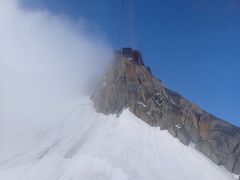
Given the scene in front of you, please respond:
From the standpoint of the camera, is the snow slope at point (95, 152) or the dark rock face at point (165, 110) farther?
the dark rock face at point (165, 110)

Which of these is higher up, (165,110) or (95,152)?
(165,110)

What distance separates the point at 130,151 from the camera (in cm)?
8500

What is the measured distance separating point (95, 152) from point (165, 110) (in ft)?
79.9

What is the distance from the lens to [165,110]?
102375mm

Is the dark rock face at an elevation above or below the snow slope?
above

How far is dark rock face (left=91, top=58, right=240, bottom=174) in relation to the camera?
98.9 m

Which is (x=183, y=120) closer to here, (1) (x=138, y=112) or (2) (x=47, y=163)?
(1) (x=138, y=112)

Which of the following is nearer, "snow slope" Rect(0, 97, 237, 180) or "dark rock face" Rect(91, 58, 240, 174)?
"snow slope" Rect(0, 97, 237, 180)

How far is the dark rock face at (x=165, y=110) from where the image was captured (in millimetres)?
98875

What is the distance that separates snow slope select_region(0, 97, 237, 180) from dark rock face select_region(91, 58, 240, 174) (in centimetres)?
304

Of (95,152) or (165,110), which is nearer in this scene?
(95,152)

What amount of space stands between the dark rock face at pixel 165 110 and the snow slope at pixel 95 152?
9.99ft

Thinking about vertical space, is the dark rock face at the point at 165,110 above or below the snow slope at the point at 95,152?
above

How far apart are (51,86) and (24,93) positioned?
8.03 metres
